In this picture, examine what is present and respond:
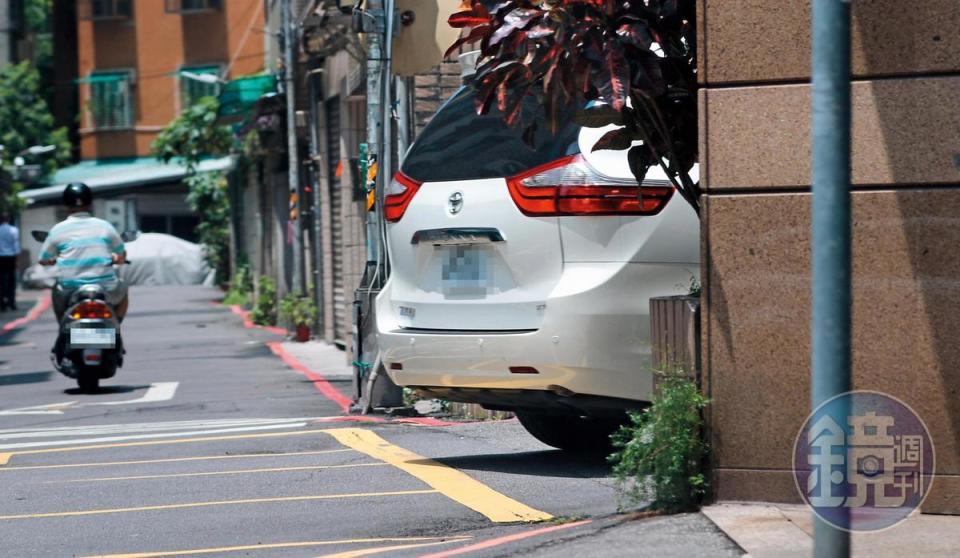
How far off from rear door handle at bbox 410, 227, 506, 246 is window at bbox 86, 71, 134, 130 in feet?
145

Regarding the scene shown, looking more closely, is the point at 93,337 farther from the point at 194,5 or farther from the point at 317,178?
the point at 194,5

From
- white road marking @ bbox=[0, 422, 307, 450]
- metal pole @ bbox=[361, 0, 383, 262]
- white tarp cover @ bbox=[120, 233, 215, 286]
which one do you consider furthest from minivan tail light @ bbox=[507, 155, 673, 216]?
white tarp cover @ bbox=[120, 233, 215, 286]

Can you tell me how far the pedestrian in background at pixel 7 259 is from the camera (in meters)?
30.5

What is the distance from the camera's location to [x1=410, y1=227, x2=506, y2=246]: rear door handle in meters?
7.82

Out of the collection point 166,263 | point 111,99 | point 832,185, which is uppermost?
point 111,99

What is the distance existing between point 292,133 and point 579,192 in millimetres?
15830

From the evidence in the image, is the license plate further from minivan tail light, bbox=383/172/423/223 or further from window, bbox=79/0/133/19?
window, bbox=79/0/133/19

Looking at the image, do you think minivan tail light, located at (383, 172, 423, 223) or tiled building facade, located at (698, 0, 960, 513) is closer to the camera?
tiled building facade, located at (698, 0, 960, 513)

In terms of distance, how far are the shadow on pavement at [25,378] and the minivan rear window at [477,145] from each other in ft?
30.5

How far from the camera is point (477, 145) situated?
8.09 metres

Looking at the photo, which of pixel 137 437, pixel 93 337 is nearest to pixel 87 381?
pixel 93 337

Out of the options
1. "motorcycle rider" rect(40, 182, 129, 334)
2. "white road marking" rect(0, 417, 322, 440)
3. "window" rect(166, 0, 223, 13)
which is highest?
"window" rect(166, 0, 223, 13)

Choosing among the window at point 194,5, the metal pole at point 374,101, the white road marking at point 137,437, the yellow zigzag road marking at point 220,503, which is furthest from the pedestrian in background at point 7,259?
the yellow zigzag road marking at point 220,503

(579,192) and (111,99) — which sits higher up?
(111,99)
